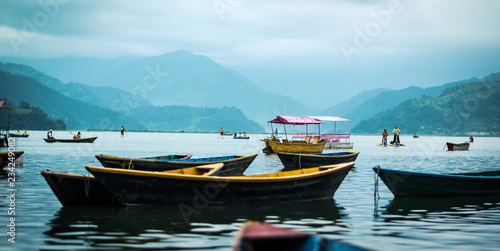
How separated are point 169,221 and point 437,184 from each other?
11.0 m

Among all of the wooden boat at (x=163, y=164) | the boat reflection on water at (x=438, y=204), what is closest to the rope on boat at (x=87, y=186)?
the wooden boat at (x=163, y=164)

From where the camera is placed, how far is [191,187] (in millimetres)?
16438

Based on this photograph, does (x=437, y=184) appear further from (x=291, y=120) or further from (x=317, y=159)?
(x=291, y=120)

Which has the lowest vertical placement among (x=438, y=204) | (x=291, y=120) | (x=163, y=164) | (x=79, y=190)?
(x=438, y=204)

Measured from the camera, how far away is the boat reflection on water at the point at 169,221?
12.9 m

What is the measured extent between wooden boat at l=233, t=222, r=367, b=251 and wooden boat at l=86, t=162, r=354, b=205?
31.1ft

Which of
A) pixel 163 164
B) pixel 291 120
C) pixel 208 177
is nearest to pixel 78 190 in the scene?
pixel 208 177

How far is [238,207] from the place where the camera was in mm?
17312

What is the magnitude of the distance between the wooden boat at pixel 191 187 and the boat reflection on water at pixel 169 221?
30 cm

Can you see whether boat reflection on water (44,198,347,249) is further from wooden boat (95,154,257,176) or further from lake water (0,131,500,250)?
wooden boat (95,154,257,176)

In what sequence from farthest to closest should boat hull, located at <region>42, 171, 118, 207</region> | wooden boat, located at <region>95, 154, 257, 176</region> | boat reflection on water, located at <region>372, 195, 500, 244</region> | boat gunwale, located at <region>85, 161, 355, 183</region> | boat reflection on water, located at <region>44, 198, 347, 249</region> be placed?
1. wooden boat, located at <region>95, 154, 257, 176</region>
2. boat hull, located at <region>42, 171, 118, 207</region>
3. boat gunwale, located at <region>85, 161, 355, 183</region>
4. boat reflection on water, located at <region>372, 195, 500, 244</region>
5. boat reflection on water, located at <region>44, 198, 347, 249</region>

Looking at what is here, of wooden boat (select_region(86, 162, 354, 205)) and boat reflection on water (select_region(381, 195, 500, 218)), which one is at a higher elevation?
wooden boat (select_region(86, 162, 354, 205))

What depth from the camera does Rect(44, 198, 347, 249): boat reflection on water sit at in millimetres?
12938

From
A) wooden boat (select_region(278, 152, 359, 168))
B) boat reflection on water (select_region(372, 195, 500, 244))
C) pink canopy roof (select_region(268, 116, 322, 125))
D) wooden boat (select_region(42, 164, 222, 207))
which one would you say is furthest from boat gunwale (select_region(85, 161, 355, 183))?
pink canopy roof (select_region(268, 116, 322, 125))
